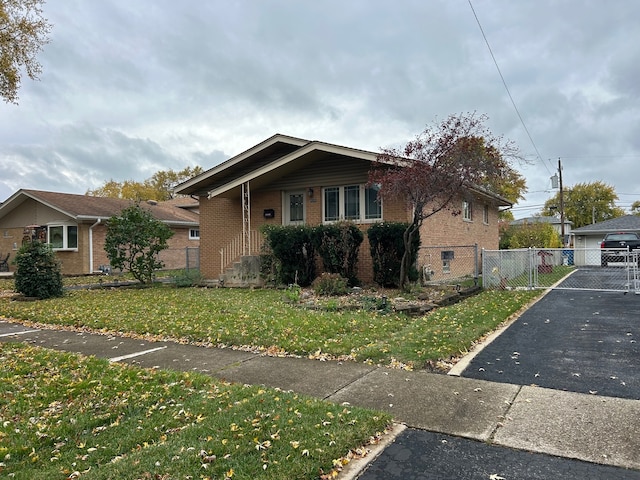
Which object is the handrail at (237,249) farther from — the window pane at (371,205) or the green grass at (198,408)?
the green grass at (198,408)

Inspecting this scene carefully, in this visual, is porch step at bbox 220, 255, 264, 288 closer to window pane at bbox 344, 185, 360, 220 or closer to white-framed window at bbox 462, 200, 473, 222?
window pane at bbox 344, 185, 360, 220

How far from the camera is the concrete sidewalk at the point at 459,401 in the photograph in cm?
336

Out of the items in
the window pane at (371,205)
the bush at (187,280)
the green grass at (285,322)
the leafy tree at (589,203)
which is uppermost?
the leafy tree at (589,203)

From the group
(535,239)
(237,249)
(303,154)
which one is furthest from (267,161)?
(535,239)

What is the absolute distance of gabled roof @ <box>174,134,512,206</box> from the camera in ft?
42.4

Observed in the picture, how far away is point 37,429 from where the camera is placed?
3742 millimetres

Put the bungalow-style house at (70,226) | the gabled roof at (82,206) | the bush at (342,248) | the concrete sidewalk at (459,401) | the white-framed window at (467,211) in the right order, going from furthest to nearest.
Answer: the bungalow-style house at (70,226) < the gabled roof at (82,206) < the white-framed window at (467,211) < the bush at (342,248) < the concrete sidewalk at (459,401)

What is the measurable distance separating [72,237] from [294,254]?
1469 centimetres

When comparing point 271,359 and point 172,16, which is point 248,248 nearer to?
point 172,16

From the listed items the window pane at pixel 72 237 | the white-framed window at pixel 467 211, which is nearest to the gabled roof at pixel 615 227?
the white-framed window at pixel 467 211

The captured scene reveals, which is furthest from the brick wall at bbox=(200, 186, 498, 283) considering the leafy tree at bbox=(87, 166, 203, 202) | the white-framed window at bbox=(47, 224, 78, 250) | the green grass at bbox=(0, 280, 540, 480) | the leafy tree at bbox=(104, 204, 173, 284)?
the leafy tree at bbox=(87, 166, 203, 202)

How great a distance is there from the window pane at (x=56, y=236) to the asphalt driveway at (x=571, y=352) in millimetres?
22064

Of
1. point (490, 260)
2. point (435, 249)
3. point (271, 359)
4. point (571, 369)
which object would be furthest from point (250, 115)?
point (571, 369)

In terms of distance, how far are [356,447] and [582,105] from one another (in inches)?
851
